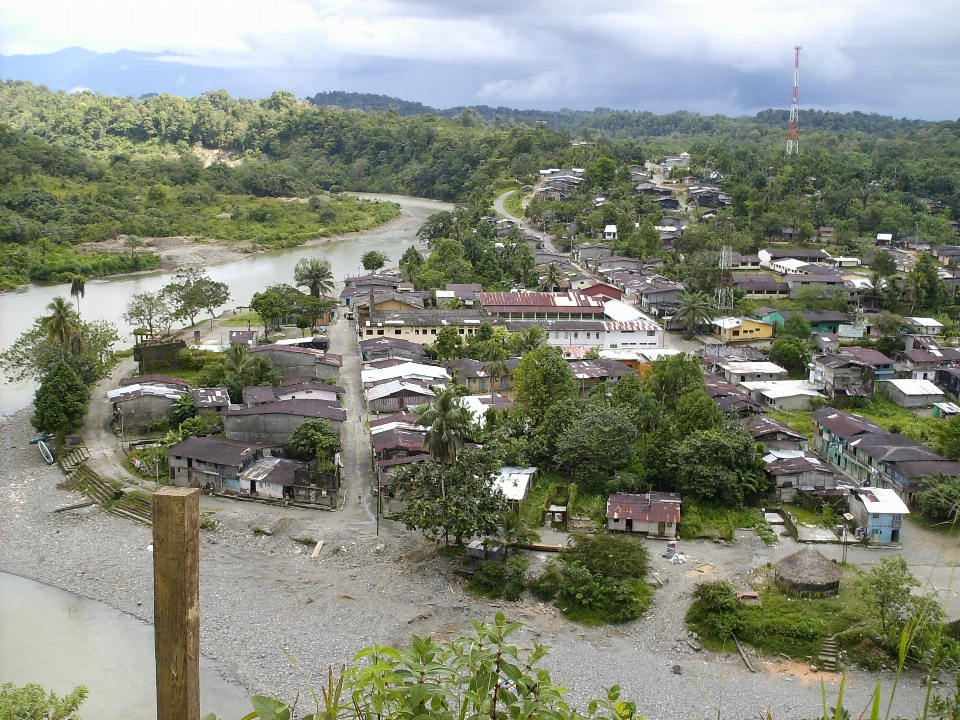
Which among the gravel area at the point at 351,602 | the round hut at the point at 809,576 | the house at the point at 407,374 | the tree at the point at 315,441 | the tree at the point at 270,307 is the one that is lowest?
the gravel area at the point at 351,602

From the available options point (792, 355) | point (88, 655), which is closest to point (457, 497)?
point (88, 655)

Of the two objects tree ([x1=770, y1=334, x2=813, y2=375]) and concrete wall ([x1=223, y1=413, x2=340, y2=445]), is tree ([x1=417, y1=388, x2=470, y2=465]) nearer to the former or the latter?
concrete wall ([x1=223, y1=413, x2=340, y2=445])

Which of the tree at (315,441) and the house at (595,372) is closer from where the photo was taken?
the tree at (315,441)

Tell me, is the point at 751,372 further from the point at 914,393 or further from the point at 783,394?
the point at 914,393

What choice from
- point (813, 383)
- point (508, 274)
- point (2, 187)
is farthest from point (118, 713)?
point (2, 187)

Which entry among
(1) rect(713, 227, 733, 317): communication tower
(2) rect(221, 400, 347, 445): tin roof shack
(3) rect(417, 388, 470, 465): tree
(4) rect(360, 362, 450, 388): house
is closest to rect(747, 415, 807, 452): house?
(3) rect(417, 388, 470, 465): tree

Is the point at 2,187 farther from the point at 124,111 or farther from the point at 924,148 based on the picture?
the point at 924,148

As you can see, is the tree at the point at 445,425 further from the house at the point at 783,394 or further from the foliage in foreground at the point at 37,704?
→ the house at the point at 783,394

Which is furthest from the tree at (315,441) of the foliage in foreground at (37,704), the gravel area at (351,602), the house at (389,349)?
the foliage in foreground at (37,704)
